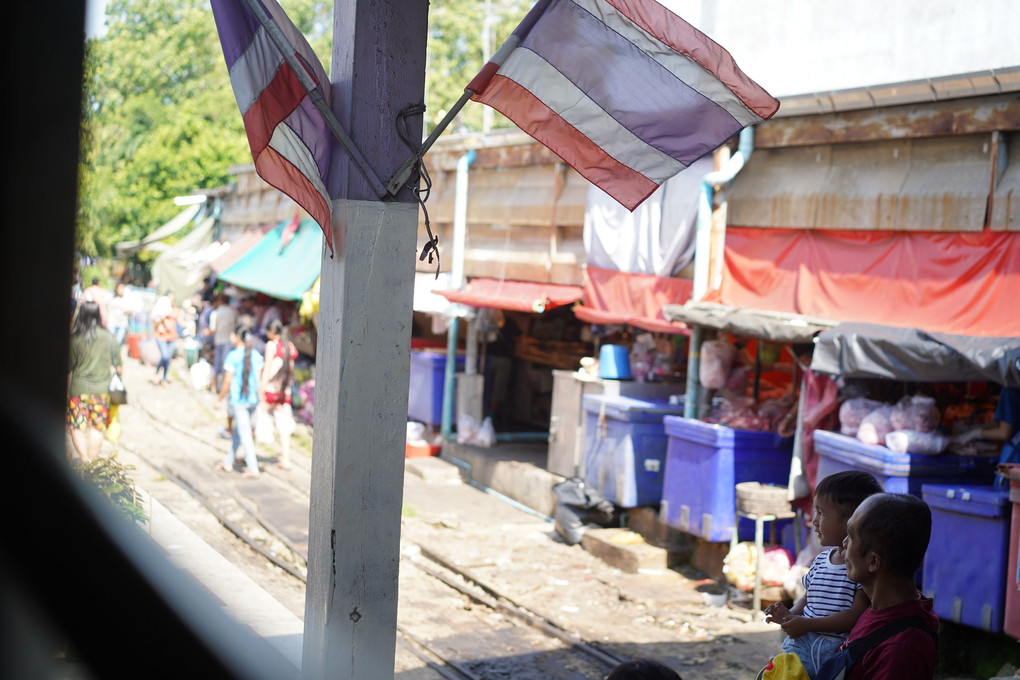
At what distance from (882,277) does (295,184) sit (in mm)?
6609

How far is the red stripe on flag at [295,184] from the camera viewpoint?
4.46 metres

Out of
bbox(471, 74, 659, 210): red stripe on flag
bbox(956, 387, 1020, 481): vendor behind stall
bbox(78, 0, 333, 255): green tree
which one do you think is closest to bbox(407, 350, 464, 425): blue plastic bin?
bbox(956, 387, 1020, 481): vendor behind stall

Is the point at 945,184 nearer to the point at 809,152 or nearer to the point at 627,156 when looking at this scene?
the point at 809,152

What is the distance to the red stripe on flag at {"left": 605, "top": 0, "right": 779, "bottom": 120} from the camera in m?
4.69

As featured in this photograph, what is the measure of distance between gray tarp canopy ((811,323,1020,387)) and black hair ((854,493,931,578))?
466 cm

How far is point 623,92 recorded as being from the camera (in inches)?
185

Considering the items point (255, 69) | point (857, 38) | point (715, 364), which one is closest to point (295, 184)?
point (255, 69)

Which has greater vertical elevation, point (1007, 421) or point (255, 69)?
point (255, 69)

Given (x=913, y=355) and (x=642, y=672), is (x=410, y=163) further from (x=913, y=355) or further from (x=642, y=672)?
(x=913, y=355)

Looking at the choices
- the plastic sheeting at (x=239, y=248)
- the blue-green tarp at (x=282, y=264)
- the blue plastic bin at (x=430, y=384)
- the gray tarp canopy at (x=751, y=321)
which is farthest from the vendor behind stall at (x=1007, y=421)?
the plastic sheeting at (x=239, y=248)

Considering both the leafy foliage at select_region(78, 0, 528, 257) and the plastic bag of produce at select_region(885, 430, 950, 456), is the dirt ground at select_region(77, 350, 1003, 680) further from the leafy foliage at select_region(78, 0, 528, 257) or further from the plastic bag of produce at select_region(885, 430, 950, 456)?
the leafy foliage at select_region(78, 0, 528, 257)

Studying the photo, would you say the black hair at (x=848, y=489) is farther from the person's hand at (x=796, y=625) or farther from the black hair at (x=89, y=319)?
the black hair at (x=89, y=319)

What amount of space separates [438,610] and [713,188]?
217 inches

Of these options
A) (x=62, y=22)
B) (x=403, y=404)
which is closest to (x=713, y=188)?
(x=403, y=404)
